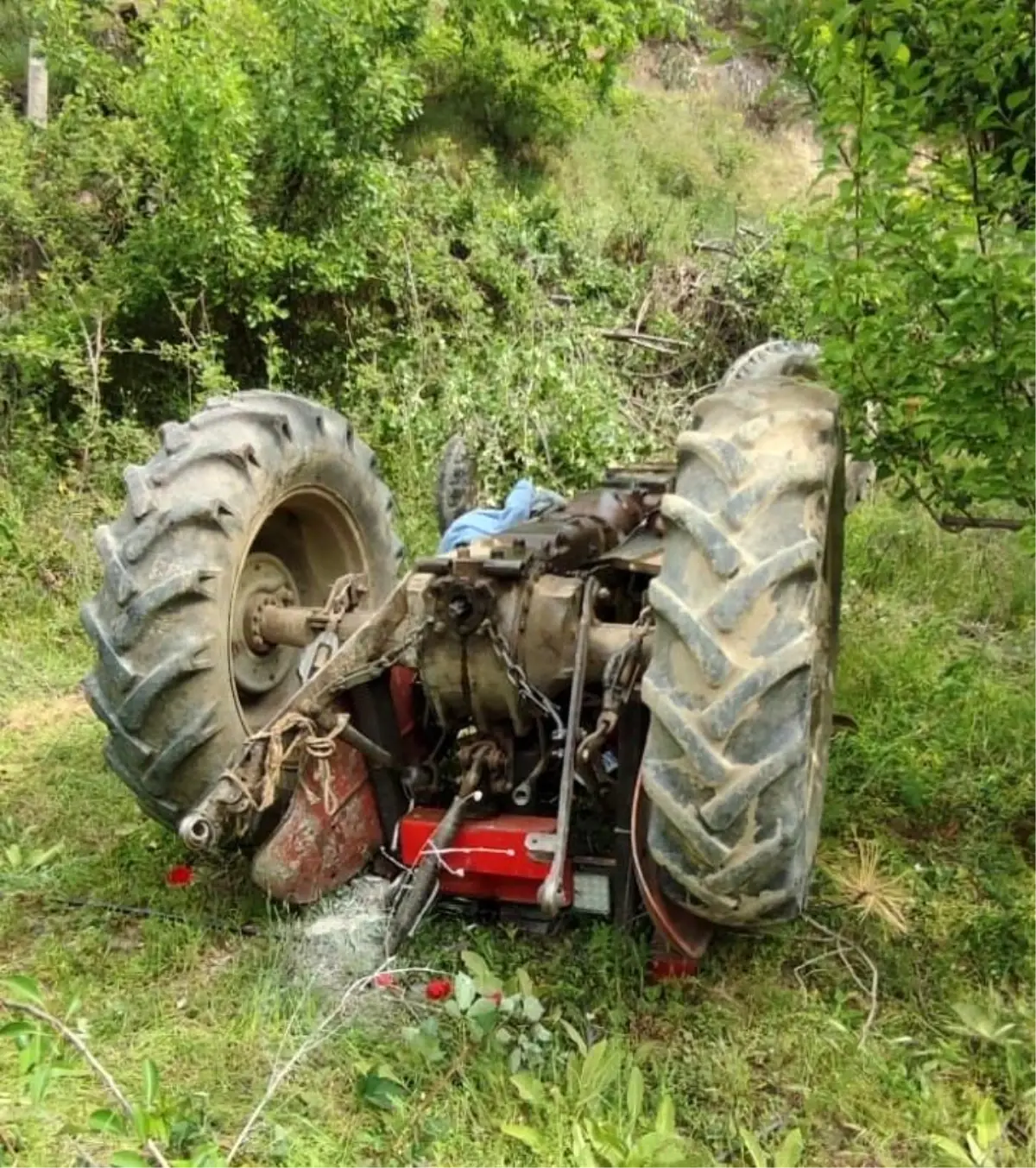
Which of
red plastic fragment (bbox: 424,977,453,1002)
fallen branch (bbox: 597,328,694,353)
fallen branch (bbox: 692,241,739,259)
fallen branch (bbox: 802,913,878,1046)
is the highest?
fallen branch (bbox: 692,241,739,259)

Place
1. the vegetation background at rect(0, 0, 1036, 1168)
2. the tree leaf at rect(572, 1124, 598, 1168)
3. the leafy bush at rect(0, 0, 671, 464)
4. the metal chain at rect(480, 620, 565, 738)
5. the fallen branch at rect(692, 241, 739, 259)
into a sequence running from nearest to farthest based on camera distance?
the tree leaf at rect(572, 1124, 598, 1168), the vegetation background at rect(0, 0, 1036, 1168), the metal chain at rect(480, 620, 565, 738), the leafy bush at rect(0, 0, 671, 464), the fallen branch at rect(692, 241, 739, 259)

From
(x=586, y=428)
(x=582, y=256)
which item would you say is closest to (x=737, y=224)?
(x=582, y=256)

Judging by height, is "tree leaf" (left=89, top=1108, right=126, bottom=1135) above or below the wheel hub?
below

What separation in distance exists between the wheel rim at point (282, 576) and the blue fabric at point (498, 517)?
0.34m

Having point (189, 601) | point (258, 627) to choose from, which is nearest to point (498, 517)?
point (258, 627)

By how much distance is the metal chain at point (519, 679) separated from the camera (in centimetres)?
296

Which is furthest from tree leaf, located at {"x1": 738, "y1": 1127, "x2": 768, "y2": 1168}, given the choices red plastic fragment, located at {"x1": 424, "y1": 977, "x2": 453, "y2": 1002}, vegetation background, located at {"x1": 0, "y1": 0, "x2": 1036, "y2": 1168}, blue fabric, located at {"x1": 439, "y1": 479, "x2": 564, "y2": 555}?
blue fabric, located at {"x1": 439, "y1": 479, "x2": 564, "y2": 555}

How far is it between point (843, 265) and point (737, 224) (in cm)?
847

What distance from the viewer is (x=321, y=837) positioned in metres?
3.14

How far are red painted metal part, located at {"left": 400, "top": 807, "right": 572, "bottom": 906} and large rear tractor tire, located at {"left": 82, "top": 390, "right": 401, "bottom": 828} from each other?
553 mm

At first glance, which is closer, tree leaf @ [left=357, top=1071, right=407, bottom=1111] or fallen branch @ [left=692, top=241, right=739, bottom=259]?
tree leaf @ [left=357, top=1071, right=407, bottom=1111]

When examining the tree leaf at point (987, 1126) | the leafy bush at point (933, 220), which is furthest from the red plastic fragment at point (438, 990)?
the leafy bush at point (933, 220)

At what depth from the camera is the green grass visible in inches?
99.4

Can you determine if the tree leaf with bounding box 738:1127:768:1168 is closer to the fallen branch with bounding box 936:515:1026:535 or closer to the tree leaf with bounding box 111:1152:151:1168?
the tree leaf with bounding box 111:1152:151:1168
